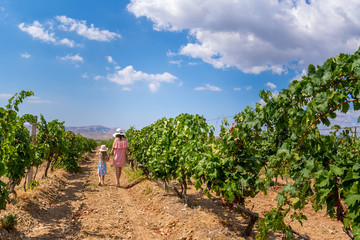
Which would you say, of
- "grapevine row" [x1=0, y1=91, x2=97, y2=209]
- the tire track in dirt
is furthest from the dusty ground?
"grapevine row" [x1=0, y1=91, x2=97, y2=209]

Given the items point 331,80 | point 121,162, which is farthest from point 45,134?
point 331,80

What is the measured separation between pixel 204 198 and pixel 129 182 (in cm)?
355

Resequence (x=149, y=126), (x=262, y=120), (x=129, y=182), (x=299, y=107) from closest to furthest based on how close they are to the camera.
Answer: (x=299, y=107)
(x=262, y=120)
(x=129, y=182)
(x=149, y=126)

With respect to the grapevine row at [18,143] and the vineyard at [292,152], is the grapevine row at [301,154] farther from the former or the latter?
the grapevine row at [18,143]

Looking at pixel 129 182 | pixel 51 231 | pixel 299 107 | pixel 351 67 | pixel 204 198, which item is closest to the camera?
pixel 351 67

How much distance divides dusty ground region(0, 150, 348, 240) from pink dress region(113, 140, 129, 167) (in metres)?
0.99

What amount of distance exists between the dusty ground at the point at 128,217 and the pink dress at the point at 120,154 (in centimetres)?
99

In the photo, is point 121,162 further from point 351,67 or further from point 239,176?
point 351,67

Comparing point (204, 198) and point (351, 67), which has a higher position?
point (351, 67)

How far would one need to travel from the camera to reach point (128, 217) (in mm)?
5887

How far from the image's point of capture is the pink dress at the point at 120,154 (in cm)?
914

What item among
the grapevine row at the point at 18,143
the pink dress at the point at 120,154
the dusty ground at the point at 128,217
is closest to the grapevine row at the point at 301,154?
the dusty ground at the point at 128,217

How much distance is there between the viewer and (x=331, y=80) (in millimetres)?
2240

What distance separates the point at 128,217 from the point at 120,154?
3614 millimetres
